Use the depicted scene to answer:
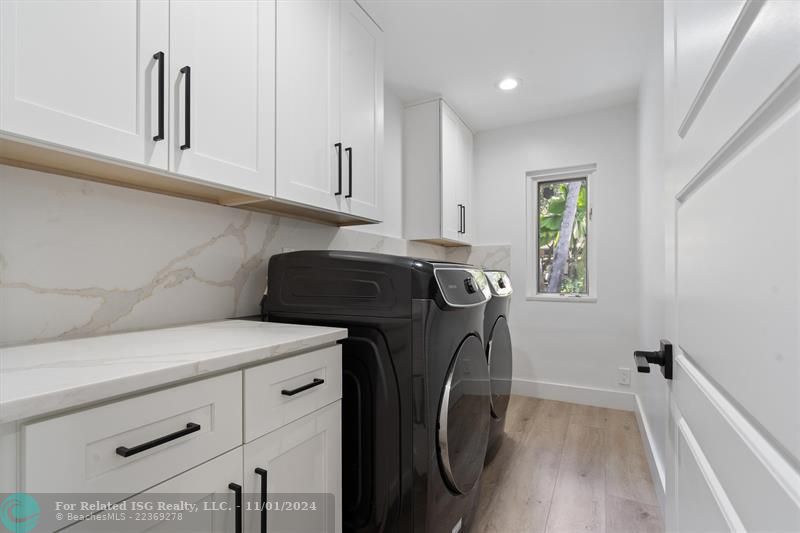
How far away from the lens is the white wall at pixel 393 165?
8.90 ft

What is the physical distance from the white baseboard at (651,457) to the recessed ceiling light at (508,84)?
7.67ft

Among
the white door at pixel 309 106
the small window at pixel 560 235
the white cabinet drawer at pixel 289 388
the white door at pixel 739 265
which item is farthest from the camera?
the small window at pixel 560 235

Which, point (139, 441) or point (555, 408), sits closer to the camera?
point (139, 441)

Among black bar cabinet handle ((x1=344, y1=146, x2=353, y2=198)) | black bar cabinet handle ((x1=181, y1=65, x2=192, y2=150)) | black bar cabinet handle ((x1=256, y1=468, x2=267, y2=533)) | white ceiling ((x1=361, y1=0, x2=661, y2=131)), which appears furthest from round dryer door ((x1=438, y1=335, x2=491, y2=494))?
white ceiling ((x1=361, y1=0, x2=661, y2=131))

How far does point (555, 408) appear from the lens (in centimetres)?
302

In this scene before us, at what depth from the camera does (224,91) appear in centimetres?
117

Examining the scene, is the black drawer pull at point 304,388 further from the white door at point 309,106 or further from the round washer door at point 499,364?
the round washer door at point 499,364

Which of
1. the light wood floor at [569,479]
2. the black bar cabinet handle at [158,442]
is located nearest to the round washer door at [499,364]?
the light wood floor at [569,479]

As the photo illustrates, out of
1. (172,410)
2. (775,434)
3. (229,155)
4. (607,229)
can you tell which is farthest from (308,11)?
(607,229)

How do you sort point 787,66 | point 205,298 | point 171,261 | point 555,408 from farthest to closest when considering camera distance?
point 555,408 < point 205,298 < point 171,261 < point 787,66

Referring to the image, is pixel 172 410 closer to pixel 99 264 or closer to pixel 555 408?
pixel 99 264

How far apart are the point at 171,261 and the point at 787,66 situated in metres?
1.50

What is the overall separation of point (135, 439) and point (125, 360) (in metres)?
0.17

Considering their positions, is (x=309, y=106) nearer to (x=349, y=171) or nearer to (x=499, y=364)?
(x=349, y=171)
